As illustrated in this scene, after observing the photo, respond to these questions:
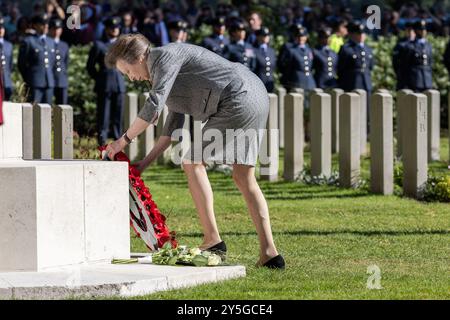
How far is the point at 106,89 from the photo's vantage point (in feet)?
68.8

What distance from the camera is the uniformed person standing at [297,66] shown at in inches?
905

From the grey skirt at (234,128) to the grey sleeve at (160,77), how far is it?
1.23 ft

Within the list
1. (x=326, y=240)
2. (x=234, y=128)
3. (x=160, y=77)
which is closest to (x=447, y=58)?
(x=326, y=240)

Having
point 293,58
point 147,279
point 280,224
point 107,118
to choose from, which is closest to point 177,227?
point 280,224

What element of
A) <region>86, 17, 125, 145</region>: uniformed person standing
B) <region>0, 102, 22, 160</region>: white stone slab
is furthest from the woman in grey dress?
<region>86, 17, 125, 145</region>: uniformed person standing

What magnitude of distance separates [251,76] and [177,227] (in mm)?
2997

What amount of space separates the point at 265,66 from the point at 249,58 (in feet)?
1.22

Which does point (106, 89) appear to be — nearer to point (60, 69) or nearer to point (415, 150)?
point (60, 69)

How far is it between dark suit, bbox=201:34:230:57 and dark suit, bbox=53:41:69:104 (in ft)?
7.73

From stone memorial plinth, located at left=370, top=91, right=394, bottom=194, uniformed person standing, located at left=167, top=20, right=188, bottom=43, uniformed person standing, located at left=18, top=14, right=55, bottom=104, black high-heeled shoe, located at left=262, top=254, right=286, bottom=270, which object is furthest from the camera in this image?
uniformed person standing, located at left=167, top=20, right=188, bottom=43

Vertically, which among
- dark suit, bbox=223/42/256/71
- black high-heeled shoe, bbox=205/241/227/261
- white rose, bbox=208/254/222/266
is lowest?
white rose, bbox=208/254/222/266

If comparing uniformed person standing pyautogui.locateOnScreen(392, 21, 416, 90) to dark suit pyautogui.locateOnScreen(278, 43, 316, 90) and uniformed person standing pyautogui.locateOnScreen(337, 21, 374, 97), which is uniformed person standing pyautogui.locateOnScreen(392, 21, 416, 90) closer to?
uniformed person standing pyautogui.locateOnScreen(337, 21, 374, 97)

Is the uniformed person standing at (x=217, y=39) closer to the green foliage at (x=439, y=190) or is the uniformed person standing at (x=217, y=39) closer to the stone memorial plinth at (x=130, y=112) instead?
the stone memorial plinth at (x=130, y=112)

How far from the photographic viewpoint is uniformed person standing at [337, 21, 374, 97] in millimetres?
22578
